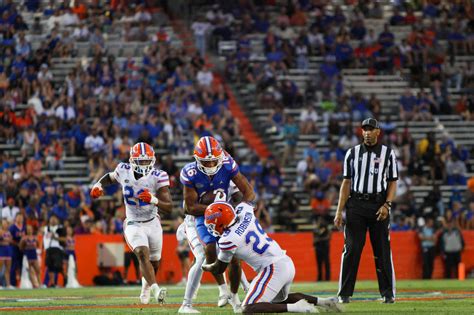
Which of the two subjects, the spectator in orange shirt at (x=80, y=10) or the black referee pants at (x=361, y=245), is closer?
the black referee pants at (x=361, y=245)

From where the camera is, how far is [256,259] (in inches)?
432

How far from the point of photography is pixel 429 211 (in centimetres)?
2623

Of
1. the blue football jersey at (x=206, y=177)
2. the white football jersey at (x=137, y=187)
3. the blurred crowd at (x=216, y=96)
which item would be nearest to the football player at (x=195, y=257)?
the blue football jersey at (x=206, y=177)

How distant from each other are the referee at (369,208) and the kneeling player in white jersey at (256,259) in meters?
2.08

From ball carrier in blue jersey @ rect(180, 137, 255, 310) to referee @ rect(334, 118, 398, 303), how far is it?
145cm

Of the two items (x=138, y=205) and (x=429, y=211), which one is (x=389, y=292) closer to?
(x=138, y=205)

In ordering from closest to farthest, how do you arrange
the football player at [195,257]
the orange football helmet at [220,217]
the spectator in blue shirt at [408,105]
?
the orange football helmet at [220,217]
the football player at [195,257]
the spectator in blue shirt at [408,105]

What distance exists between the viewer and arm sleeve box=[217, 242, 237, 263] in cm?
1070

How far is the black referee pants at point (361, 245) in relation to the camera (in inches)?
517

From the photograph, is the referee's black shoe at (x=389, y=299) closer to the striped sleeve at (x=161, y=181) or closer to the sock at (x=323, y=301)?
the sock at (x=323, y=301)

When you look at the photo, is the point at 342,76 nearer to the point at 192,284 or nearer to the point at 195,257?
the point at 195,257

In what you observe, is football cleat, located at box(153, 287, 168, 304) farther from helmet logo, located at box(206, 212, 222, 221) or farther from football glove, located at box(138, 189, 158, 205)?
helmet logo, located at box(206, 212, 222, 221)

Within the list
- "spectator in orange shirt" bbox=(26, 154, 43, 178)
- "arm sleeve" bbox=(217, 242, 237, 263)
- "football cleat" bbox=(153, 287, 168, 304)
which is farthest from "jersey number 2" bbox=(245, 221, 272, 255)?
"spectator in orange shirt" bbox=(26, 154, 43, 178)

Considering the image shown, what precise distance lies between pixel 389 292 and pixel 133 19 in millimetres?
19274
